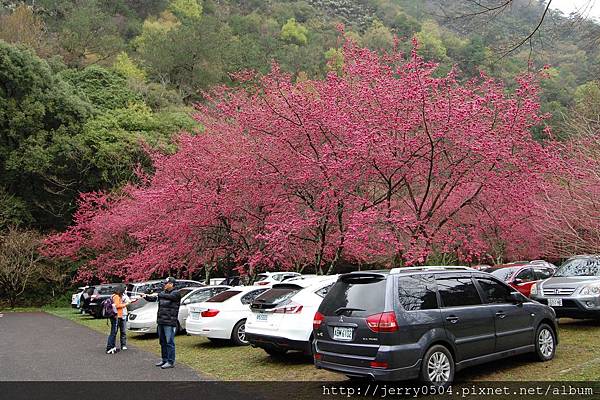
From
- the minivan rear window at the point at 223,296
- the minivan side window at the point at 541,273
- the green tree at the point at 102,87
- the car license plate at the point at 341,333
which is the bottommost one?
the minivan rear window at the point at 223,296

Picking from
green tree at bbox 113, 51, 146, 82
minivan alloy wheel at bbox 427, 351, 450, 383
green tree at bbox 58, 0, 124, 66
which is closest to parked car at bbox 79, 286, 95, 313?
minivan alloy wheel at bbox 427, 351, 450, 383

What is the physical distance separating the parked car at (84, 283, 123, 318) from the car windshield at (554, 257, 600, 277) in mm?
16612

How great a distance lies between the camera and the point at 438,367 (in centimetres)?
649

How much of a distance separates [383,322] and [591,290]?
19.5ft

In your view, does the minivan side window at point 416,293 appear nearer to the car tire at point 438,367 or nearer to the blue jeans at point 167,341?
the car tire at point 438,367

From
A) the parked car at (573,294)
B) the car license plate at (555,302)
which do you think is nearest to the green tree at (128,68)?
the parked car at (573,294)

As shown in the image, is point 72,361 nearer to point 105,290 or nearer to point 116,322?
point 116,322

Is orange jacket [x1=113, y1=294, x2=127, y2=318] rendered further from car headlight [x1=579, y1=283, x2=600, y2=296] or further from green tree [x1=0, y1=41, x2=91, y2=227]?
green tree [x1=0, y1=41, x2=91, y2=227]

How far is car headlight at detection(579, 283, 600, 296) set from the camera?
9.93m

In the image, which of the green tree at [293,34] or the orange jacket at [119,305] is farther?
the green tree at [293,34]

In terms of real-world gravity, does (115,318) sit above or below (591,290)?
below

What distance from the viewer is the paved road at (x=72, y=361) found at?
8.90 m

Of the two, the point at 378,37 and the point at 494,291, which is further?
the point at 378,37

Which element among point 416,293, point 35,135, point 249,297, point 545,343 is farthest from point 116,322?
point 35,135
